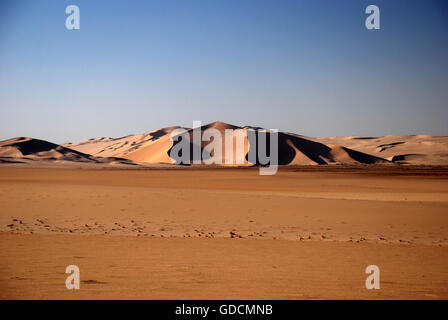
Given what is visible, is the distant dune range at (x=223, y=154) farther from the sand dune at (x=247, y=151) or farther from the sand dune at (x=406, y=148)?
the sand dune at (x=406, y=148)

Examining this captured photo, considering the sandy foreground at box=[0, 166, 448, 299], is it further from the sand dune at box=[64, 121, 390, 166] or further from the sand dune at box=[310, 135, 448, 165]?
the sand dune at box=[310, 135, 448, 165]

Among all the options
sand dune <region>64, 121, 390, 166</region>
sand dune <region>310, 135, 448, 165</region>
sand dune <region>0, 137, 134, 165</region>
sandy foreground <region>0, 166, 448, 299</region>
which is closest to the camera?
sandy foreground <region>0, 166, 448, 299</region>

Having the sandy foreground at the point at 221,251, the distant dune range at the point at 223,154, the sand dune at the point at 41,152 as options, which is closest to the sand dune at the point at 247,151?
the distant dune range at the point at 223,154

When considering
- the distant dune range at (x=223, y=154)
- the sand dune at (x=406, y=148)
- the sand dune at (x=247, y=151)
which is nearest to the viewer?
the distant dune range at (x=223, y=154)

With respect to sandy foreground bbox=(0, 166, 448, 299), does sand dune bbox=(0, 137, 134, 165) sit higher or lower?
higher

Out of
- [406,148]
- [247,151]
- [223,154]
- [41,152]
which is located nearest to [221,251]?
[247,151]

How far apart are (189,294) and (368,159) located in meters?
91.7

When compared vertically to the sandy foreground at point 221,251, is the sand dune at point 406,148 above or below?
above

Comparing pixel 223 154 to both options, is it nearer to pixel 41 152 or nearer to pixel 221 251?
pixel 41 152

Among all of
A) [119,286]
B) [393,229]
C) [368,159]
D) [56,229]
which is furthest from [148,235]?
[368,159]

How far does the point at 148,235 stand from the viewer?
945 cm

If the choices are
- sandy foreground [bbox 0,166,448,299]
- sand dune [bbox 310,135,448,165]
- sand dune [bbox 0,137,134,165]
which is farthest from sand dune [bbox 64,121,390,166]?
sandy foreground [bbox 0,166,448,299]

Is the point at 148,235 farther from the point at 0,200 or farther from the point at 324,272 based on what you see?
the point at 0,200

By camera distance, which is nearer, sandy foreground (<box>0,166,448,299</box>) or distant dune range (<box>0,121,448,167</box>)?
sandy foreground (<box>0,166,448,299</box>)
